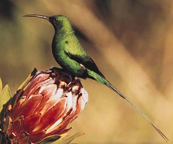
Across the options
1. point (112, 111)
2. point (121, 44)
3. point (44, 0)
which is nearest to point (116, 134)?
point (112, 111)

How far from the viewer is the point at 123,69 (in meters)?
1.13

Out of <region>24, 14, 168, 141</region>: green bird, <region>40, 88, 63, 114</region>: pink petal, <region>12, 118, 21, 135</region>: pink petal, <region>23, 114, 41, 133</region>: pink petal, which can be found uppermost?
<region>24, 14, 168, 141</region>: green bird

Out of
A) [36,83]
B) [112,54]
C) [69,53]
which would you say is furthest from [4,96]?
[112,54]

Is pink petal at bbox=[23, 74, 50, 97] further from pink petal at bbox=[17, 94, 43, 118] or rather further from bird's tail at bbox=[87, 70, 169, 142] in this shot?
bird's tail at bbox=[87, 70, 169, 142]

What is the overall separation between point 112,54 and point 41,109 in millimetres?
368

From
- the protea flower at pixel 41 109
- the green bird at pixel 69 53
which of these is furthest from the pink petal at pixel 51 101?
the green bird at pixel 69 53

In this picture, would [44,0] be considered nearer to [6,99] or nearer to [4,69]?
[4,69]

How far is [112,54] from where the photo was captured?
3.69 feet

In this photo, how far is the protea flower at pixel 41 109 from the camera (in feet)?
2.54

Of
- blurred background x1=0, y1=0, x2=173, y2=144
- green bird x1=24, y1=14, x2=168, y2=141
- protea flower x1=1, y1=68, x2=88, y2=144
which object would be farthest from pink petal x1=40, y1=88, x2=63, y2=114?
blurred background x1=0, y1=0, x2=173, y2=144

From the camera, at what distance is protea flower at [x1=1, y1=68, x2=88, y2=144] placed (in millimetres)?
775

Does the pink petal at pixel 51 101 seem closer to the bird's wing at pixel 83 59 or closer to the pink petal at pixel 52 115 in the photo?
the pink petal at pixel 52 115

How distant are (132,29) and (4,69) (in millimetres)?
279

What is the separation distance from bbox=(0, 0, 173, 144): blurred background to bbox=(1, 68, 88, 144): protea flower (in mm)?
255
